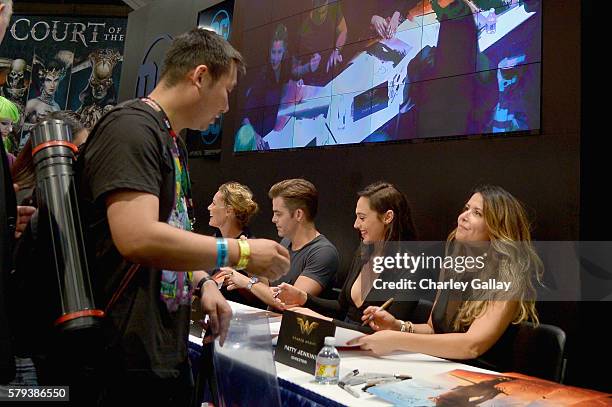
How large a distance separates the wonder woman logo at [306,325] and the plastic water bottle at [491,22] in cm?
190

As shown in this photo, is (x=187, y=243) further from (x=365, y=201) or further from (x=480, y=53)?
(x=480, y=53)

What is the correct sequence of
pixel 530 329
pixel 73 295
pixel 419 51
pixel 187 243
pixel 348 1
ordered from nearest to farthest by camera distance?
1. pixel 73 295
2. pixel 187 243
3. pixel 530 329
4. pixel 419 51
5. pixel 348 1

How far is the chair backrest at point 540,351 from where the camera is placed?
1.72 m

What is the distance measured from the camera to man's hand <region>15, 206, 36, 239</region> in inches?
36.4

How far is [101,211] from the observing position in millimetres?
938

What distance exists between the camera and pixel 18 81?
7.48m

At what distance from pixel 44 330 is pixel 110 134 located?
366 mm

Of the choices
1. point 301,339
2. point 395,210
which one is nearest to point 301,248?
point 395,210

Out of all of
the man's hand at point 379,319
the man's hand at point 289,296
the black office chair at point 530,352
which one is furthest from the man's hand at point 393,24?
the black office chair at point 530,352

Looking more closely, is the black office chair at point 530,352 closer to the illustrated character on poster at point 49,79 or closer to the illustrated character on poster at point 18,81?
the illustrated character on poster at point 49,79

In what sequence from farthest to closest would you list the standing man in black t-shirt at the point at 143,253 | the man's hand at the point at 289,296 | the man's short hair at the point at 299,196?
the man's short hair at the point at 299,196
the man's hand at the point at 289,296
the standing man in black t-shirt at the point at 143,253

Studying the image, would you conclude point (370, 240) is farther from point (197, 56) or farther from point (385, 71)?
point (197, 56)

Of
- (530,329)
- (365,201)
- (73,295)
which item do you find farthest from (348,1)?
(73,295)

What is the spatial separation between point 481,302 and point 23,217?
1554mm
